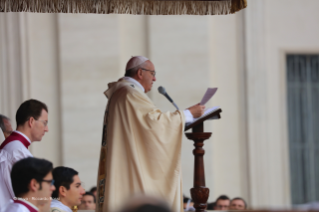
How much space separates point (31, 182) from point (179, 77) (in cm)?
592

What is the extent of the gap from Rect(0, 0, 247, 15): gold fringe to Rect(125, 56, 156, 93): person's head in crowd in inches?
22.9

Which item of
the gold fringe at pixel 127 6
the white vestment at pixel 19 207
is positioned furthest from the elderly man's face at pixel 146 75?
the white vestment at pixel 19 207

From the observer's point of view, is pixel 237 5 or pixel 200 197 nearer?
pixel 200 197

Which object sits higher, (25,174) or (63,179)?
(25,174)

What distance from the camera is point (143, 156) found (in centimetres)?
466

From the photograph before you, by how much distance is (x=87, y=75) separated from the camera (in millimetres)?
9094

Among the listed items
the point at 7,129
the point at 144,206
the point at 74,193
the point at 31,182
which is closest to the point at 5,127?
the point at 7,129

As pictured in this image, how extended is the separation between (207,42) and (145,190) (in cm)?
510

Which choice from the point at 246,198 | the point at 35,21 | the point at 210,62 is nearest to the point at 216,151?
the point at 246,198

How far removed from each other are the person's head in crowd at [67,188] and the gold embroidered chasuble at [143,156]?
0.27 meters

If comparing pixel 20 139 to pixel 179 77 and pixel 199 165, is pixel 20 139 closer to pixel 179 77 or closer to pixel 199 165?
pixel 199 165

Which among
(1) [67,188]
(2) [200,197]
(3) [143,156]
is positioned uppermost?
(3) [143,156]

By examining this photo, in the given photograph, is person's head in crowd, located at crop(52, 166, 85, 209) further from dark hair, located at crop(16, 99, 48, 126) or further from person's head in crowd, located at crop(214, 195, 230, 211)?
person's head in crowd, located at crop(214, 195, 230, 211)

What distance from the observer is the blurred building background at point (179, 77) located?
29.7 ft
